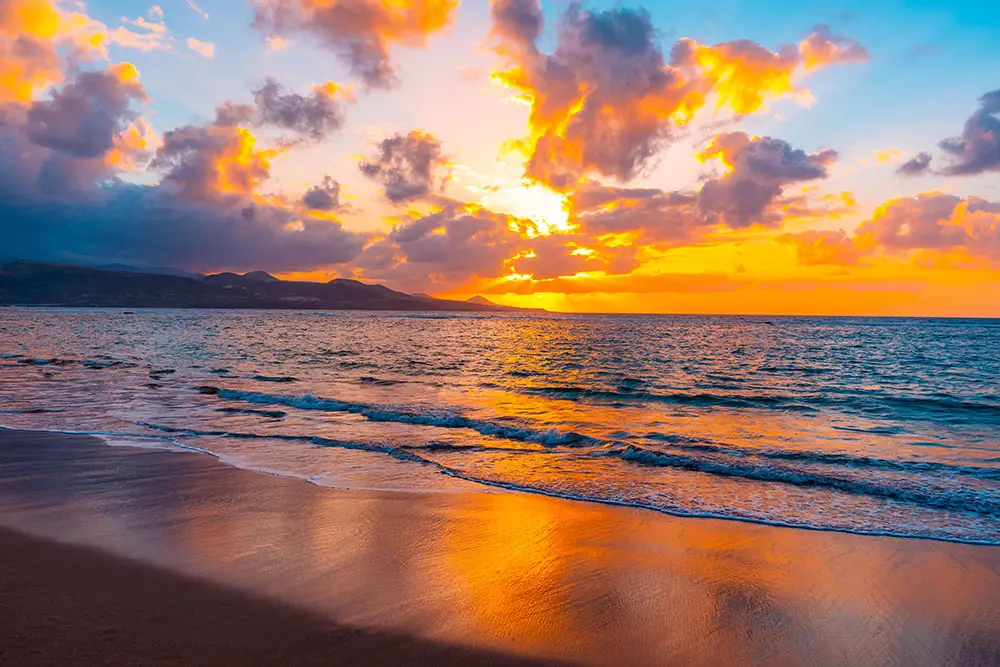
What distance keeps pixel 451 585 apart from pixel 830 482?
9247 mm

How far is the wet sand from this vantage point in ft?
16.9

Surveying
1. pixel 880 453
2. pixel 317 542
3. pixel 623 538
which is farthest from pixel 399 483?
pixel 880 453

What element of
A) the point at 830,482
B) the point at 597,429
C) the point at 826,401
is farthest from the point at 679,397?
the point at 830,482

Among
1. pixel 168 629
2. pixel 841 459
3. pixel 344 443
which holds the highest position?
pixel 168 629

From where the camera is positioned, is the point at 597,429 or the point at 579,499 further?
the point at 597,429

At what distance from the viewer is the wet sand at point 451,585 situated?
5164 millimetres

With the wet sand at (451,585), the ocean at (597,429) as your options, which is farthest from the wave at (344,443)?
the wet sand at (451,585)

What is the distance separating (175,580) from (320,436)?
972 cm

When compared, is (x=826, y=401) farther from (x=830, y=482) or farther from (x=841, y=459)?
(x=830, y=482)

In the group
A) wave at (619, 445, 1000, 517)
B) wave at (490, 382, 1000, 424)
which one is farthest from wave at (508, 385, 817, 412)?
wave at (619, 445, 1000, 517)

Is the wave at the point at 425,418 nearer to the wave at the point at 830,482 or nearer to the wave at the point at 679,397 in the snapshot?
the wave at the point at 830,482

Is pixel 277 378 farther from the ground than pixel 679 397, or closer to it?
closer to it

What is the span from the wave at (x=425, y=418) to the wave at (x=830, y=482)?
6.70 feet

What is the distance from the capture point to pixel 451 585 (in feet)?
21.3
